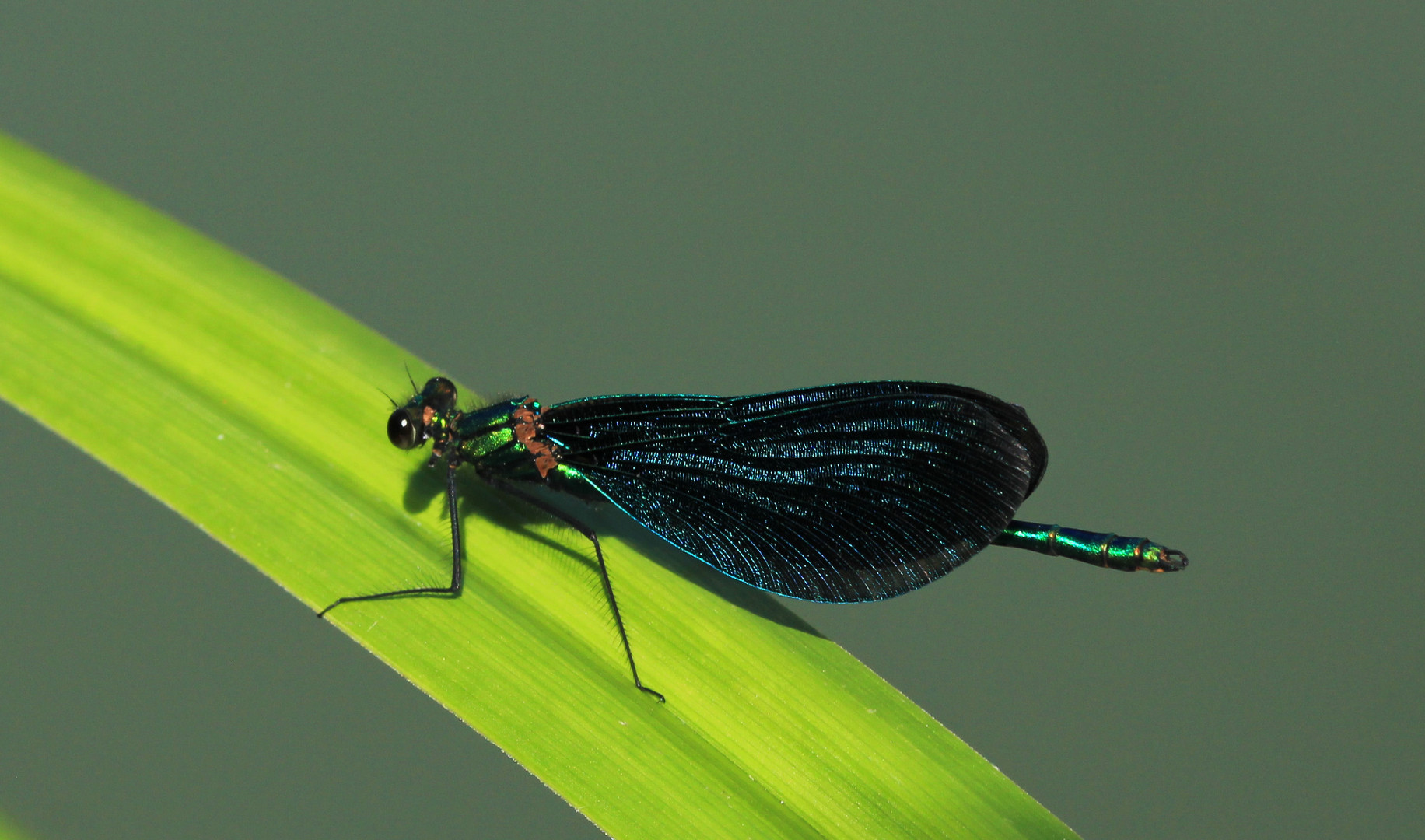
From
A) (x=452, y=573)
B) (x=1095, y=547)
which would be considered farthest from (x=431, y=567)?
(x=1095, y=547)

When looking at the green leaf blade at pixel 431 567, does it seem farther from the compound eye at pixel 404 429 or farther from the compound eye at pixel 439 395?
the compound eye at pixel 404 429

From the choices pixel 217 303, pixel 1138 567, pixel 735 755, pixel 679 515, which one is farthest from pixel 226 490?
pixel 1138 567

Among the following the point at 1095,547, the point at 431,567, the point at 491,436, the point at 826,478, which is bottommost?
the point at 431,567

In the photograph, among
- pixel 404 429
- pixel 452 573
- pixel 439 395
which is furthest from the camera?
pixel 439 395

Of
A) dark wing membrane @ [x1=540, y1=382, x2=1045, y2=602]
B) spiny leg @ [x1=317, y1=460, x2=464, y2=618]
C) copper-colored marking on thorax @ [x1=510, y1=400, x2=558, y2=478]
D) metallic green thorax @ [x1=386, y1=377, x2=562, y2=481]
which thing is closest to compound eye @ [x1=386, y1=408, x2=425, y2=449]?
metallic green thorax @ [x1=386, y1=377, x2=562, y2=481]

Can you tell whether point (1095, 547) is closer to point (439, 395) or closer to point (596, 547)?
point (596, 547)
